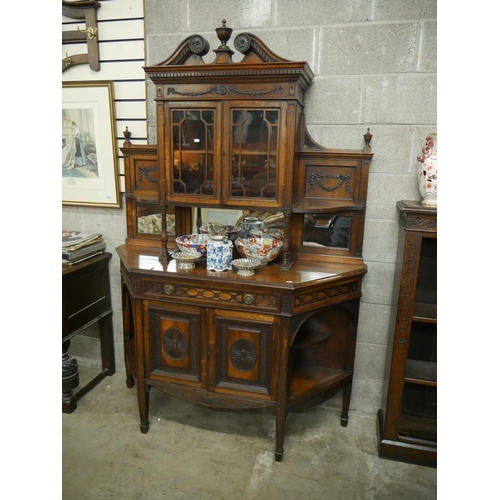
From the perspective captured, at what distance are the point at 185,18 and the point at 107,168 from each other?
98 centimetres

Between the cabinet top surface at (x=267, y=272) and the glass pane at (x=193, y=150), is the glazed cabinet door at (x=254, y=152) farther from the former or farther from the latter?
→ the cabinet top surface at (x=267, y=272)

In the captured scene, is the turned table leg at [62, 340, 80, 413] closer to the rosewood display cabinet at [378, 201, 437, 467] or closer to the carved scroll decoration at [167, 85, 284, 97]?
the carved scroll decoration at [167, 85, 284, 97]

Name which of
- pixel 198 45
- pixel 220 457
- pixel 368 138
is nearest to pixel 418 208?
pixel 368 138

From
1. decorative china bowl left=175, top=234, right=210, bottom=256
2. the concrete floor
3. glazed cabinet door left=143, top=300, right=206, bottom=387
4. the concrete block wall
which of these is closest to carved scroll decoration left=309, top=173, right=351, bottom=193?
the concrete block wall

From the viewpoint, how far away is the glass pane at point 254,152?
77.3 inches

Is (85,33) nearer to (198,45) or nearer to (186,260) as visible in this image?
(198,45)

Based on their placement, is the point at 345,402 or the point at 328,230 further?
the point at 345,402

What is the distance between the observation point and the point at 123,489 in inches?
78.3

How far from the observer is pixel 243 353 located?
208cm

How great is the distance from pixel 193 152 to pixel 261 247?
58cm

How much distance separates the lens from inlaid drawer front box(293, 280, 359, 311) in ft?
6.49

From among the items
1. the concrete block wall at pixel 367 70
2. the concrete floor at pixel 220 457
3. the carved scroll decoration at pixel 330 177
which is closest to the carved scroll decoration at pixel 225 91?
the concrete block wall at pixel 367 70
